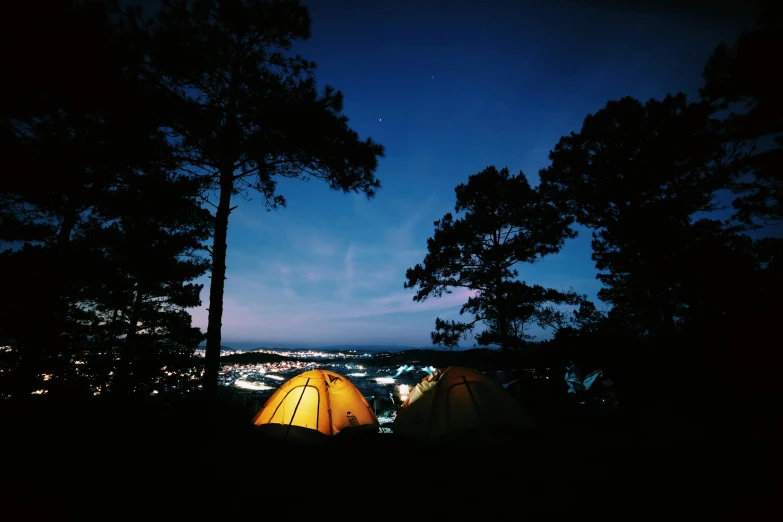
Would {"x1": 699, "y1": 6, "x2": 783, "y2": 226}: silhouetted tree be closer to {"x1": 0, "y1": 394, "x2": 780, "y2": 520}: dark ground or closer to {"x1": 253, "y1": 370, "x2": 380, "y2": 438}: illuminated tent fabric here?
{"x1": 0, "y1": 394, "x2": 780, "y2": 520}: dark ground

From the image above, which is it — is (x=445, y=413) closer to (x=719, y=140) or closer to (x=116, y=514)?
(x=116, y=514)

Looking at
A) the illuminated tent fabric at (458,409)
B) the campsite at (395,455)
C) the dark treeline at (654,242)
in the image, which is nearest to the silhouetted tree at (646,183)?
the dark treeline at (654,242)

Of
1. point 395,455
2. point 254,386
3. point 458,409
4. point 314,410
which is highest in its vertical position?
point 458,409

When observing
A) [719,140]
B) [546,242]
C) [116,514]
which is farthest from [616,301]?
[116,514]

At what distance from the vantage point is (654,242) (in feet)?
40.9

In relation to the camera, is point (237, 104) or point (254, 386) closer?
point (237, 104)

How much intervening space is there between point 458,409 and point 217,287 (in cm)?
673

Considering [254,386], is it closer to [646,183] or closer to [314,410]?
[314,410]

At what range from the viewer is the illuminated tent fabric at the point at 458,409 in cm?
611

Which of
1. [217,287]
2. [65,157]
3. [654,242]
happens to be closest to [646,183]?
[654,242]

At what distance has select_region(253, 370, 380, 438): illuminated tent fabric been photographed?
6.43m

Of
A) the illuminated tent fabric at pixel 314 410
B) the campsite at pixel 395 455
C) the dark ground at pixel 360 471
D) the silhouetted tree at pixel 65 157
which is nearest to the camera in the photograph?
the dark ground at pixel 360 471

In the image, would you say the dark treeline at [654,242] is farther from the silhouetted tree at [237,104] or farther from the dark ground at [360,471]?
the silhouetted tree at [237,104]

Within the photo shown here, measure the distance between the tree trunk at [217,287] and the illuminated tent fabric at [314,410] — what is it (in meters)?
1.67
